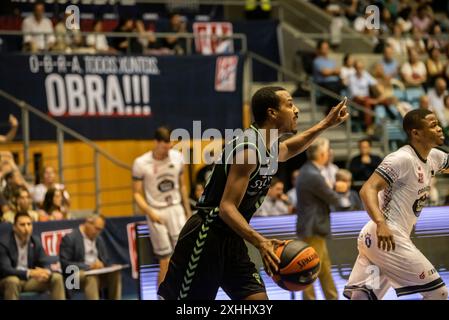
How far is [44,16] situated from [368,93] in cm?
612

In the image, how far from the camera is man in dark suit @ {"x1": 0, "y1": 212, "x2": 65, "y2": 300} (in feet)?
41.1

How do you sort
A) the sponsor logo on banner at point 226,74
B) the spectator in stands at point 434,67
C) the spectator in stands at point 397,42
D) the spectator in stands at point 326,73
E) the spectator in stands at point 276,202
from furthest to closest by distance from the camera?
the spectator in stands at point 397,42 → the spectator in stands at point 434,67 → the spectator in stands at point 326,73 → the sponsor logo on banner at point 226,74 → the spectator in stands at point 276,202

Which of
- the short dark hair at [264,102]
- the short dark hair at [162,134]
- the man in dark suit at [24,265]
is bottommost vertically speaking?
the man in dark suit at [24,265]

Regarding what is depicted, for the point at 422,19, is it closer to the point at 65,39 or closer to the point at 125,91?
the point at 125,91

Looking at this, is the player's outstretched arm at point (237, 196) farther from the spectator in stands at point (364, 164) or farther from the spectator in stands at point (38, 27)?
the spectator in stands at point (38, 27)

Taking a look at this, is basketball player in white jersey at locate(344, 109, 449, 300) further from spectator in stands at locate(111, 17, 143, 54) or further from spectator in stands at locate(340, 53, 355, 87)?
spectator in stands at locate(340, 53, 355, 87)

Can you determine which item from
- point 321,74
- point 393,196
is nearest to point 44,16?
point 321,74

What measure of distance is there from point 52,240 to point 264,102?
23.0 feet

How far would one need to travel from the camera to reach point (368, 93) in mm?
19188

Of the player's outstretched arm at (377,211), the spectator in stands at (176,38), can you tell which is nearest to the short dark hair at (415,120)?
the player's outstretched arm at (377,211)

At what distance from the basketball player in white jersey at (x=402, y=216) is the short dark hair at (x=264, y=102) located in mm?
1352

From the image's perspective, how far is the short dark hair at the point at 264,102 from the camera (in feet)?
24.7

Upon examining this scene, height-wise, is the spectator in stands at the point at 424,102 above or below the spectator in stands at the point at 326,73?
below

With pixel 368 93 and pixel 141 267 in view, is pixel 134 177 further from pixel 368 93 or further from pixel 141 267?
pixel 368 93
